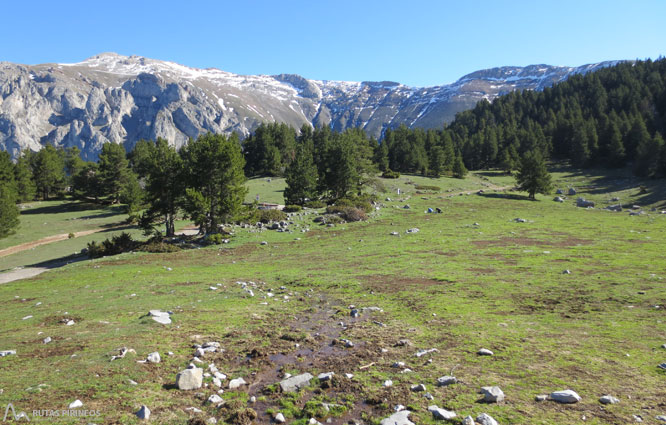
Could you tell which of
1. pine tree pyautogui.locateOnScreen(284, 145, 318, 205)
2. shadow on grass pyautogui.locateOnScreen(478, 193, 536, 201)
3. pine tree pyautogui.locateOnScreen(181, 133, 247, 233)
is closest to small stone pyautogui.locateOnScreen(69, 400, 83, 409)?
pine tree pyautogui.locateOnScreen(181, 133, 247, 233)

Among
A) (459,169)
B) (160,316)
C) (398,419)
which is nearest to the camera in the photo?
(398,419)

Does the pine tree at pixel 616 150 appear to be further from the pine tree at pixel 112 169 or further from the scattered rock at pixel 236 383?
the pine tree at pixel 112 169

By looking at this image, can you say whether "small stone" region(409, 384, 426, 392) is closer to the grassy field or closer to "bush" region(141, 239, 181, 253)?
the grassy field

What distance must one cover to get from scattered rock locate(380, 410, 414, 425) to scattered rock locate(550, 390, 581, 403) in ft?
10.8

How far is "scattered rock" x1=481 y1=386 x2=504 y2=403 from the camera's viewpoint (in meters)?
7.08

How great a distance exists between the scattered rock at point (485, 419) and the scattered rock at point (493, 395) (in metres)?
0.66

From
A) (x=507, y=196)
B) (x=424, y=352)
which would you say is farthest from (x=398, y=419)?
(x=507, y=196)

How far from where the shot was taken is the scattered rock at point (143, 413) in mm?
6618

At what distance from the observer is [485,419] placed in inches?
252

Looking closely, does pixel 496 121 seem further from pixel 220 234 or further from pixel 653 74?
pixel 220 234

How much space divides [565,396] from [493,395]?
1525 mm

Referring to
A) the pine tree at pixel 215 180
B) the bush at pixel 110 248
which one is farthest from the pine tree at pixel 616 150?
the bush at pixel 110 248

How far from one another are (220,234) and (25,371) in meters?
25.8

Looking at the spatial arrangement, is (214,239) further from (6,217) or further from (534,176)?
(534,176)
